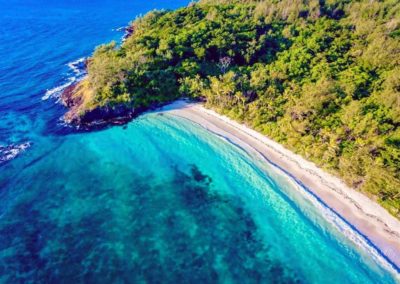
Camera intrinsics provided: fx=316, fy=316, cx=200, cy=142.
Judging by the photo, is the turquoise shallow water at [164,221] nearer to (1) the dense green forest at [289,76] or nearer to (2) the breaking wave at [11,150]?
(2) the breaking wave at [11,150]

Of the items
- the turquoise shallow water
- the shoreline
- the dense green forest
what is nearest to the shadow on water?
the turquoise shallow water

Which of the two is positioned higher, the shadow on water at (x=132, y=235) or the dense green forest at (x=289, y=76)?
the dense green forest at (x=289, y=76)

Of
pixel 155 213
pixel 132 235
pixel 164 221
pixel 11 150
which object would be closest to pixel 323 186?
pixel 164 221

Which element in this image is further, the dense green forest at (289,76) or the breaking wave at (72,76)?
the breaking wave at (72,76)

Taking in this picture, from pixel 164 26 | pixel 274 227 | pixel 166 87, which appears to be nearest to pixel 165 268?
pixel 274 227

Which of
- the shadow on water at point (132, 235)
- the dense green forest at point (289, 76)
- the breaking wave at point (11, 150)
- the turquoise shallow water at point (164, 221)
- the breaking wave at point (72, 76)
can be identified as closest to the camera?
the shadow on water at point (132, 235)

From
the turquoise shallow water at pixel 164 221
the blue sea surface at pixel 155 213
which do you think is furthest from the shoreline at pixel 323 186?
the turquoise shallow water at pixel 164 221

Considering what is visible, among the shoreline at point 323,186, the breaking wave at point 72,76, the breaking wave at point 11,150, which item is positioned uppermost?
the breaking wave at point 72,76

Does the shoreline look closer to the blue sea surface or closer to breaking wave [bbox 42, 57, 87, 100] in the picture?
the blue sea surface
